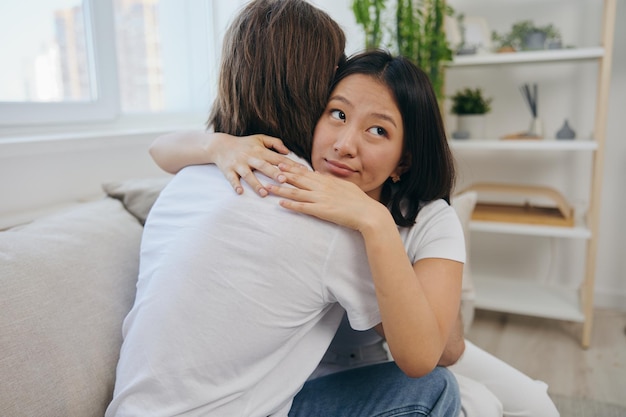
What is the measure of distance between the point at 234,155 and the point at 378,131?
24cm

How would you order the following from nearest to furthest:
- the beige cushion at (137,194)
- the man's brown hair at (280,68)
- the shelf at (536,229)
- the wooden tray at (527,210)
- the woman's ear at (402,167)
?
the man's brown hair at (280,68) → the woman's ear at (402,167) → the beige cushion at (137,194) → the shelf at (536,229) → the wooden tray at (527,210)

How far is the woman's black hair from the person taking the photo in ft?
2.90

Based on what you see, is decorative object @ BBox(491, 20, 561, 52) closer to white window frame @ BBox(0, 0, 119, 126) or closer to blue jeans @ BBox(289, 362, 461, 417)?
white window frame @ BBox(0, 0, 119, 126)

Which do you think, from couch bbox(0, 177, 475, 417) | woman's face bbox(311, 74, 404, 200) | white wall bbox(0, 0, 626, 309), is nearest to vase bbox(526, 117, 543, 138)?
white wall bbox(0, 0, 626, 309)

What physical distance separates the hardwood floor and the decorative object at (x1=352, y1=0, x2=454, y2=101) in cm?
110

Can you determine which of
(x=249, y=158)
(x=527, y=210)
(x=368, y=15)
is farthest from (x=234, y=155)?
(x=527, y=210)

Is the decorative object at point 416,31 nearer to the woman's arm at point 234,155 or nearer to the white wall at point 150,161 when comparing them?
the white wall at point 150,161

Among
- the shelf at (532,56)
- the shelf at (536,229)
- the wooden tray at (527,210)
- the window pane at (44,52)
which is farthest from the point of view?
the wooden tray at (527,210)

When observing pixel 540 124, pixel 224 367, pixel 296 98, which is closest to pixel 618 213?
pixel 540 124

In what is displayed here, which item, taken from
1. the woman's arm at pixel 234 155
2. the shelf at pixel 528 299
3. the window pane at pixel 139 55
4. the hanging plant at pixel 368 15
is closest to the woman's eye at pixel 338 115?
the woman's arm at pixel 234 155

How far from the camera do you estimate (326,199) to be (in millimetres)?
736

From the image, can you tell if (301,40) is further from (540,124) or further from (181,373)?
(540,124)

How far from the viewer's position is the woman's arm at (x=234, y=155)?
0.78 metres

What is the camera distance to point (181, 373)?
2.33 feet
